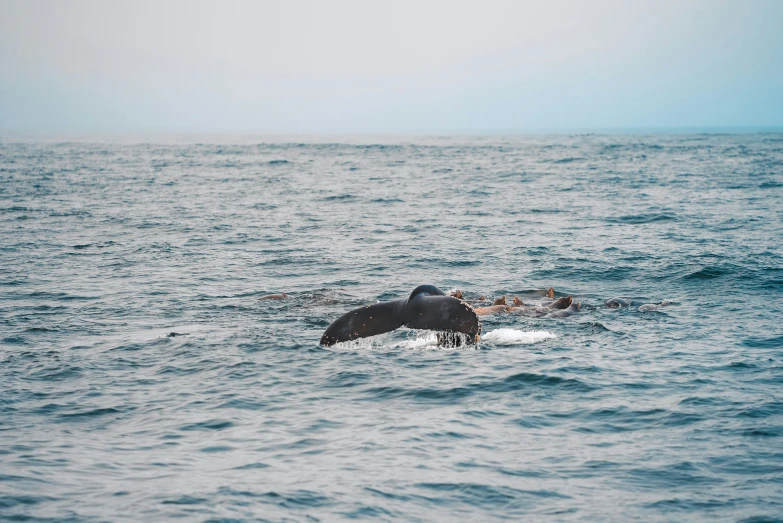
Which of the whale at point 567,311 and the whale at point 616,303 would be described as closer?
the whale at point 567,311

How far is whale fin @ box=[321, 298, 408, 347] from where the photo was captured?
13.9 metres

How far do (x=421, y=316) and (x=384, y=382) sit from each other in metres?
1.39

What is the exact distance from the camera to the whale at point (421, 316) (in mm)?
13656

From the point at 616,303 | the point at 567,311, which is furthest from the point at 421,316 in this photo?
the point at 616,303

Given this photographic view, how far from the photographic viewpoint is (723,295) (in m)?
21.2

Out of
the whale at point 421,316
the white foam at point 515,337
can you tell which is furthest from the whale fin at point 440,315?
the white foam at point 515,337

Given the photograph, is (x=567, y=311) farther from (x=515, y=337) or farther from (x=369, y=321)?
(x=369, y=321)

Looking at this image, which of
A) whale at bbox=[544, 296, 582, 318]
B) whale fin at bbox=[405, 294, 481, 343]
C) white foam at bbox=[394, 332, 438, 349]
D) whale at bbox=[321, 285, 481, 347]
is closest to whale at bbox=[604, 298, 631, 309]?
whale at bbox=[544, 296, 582, 318]

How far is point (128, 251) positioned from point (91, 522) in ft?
69.3

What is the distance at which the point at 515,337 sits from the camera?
55.5 feet

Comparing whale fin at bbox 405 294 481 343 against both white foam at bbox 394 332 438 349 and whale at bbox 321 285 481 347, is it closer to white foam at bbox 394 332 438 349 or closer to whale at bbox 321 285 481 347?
whale at bbox 321 285 481 347

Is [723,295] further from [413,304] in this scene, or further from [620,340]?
[413,304]

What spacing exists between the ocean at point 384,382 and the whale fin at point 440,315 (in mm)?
1047

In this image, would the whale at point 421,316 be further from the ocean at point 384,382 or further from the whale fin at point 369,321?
the ocean at point 384,382
